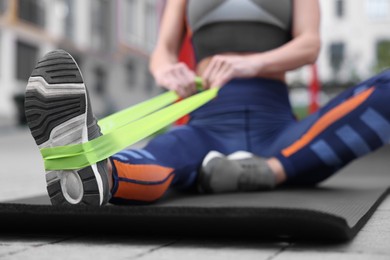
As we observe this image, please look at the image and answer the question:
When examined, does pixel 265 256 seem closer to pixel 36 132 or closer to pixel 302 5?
pixel 36 132

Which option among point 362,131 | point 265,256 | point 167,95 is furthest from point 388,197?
point 265,256

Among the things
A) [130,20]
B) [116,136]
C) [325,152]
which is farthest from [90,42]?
[116,136]

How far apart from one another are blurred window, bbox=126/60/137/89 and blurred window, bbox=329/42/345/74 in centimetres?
824

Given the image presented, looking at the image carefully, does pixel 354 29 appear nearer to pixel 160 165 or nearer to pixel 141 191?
pixel 160 165

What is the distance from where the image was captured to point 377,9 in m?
32.0

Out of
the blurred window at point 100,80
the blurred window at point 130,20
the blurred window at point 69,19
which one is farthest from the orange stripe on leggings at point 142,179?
the blurred window at point 130,20

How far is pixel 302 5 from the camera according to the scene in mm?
2686

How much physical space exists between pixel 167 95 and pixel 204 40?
1.36 feet

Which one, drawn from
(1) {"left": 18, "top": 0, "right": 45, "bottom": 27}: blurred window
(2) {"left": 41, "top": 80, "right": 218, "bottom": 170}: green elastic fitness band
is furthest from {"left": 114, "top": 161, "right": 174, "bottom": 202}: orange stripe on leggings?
(1) {"left": 18, "top": 0, "right": 45, "bottom": 27}: blurred window

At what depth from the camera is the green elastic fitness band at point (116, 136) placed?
71.3 inches

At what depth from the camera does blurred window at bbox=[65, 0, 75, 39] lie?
21.1 meters

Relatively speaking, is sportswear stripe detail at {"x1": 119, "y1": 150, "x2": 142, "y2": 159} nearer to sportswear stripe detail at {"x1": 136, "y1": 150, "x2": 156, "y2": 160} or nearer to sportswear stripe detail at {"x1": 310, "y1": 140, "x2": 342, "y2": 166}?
sportswear stripe detail at {"x1": 136, "y1": 150, "x2": 156, "y2": 160}

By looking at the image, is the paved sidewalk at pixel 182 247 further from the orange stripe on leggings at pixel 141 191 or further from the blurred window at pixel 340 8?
the blurred window at pixel 340 8

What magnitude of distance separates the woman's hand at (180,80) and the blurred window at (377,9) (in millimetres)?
30736
